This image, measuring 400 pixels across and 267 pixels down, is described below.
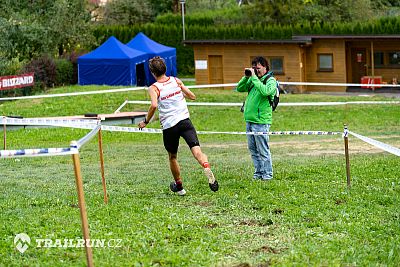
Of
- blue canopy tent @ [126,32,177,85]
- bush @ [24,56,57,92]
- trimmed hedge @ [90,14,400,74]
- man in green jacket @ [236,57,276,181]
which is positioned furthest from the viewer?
trimmed hedge @ [90,14,400,74]

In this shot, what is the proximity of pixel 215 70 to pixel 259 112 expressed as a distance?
3327 cm

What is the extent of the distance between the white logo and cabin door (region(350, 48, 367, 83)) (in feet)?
127

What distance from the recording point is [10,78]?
3117cm

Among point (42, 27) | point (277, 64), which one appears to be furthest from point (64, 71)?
point (277, 64)

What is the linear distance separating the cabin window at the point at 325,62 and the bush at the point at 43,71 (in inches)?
527

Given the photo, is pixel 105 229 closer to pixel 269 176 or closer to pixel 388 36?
pixel 269 176

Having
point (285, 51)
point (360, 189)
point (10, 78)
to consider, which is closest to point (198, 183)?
point (360, 189)

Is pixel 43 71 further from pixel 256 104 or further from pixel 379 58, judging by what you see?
pixel 256 104

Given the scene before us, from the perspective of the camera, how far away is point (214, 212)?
9.41 meters

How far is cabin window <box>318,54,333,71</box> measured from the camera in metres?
44.6

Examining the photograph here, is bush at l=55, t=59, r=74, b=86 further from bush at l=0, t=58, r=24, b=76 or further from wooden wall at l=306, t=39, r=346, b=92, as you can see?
wooden wall at l=306, t=39, r=346, b=92

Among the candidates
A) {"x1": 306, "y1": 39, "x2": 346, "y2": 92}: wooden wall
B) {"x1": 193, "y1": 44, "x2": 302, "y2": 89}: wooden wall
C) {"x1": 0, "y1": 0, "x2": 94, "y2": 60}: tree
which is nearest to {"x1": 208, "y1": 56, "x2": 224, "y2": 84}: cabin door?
{"x1": 193, "y1": 44, "x2": 302, "y2": 89}: wooden wall

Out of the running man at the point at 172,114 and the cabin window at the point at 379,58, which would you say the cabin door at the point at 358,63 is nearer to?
the cabin window at the point at 379,58

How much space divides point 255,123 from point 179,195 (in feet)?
6.44
